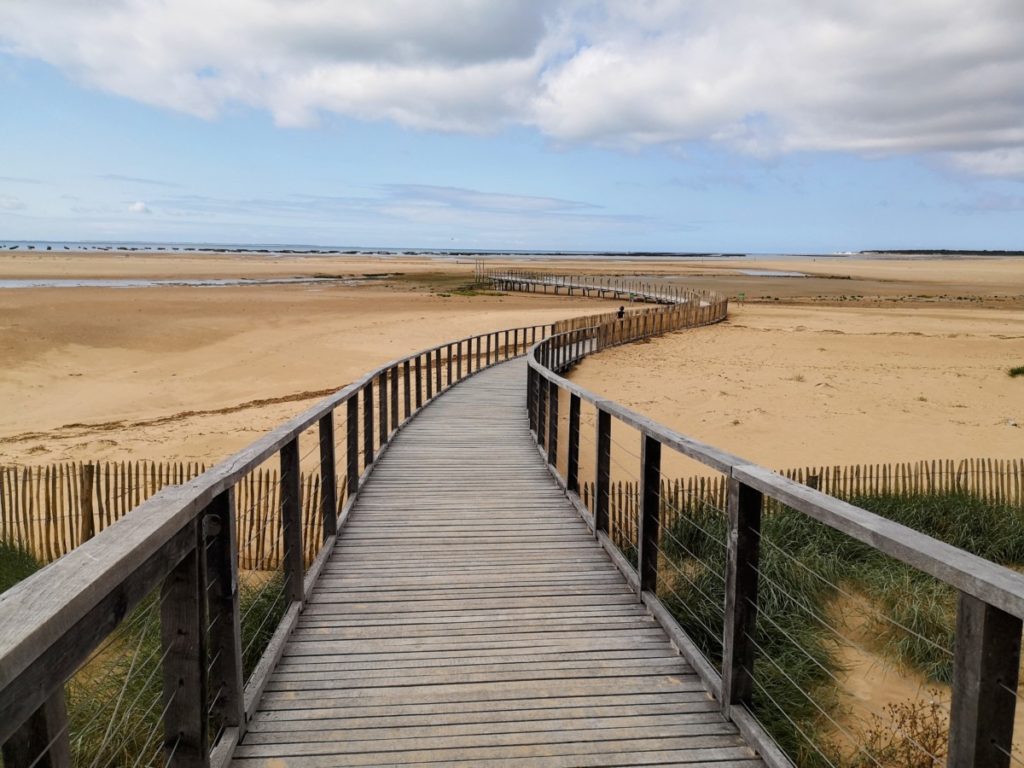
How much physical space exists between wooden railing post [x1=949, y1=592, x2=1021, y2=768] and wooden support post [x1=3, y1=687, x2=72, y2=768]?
1.93 meters

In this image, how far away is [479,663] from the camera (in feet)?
11.9

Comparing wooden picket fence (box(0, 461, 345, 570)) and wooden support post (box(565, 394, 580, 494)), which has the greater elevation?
wooden support post (box(565, 394, 580, 494))

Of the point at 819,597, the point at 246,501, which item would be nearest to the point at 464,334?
the point at 246,501

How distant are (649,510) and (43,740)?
327 cm

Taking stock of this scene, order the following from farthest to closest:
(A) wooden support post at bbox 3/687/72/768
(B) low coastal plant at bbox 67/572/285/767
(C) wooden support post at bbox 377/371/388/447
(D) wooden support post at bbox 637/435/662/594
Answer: (C) wooden support post at bbox 377/371/388/447 → (D) wooden support post at bbox 637/435/662/594 → (B) low coastal plant at bbox 67/572/285/767 → (A) wooden support post at bbox 3/687/72/768

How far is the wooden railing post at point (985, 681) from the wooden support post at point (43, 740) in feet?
6.32

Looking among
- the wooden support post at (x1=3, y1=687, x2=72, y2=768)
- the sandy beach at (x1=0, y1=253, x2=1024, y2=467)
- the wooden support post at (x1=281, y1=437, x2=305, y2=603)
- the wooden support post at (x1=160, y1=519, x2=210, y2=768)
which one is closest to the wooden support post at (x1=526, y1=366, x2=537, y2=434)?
the sandy beach at (x1=0, y1=253, x2=1024, y2=467)

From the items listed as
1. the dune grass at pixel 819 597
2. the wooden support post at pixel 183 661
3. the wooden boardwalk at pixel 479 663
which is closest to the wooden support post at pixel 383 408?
the wooden boardwalk at pixel 479 663

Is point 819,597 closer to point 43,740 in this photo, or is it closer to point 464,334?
point 43,740

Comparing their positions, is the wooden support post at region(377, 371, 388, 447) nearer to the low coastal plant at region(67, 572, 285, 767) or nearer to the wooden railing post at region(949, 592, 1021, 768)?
the low coastal plant at region(67, 572, 285, 767)

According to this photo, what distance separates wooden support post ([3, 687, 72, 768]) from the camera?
146 centimetres

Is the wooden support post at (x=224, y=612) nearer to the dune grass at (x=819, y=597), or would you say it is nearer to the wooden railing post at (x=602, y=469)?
the dune grass at (x=819, y=597)

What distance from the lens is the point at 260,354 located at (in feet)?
72.3

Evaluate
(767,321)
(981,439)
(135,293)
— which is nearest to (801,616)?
(981,439)
